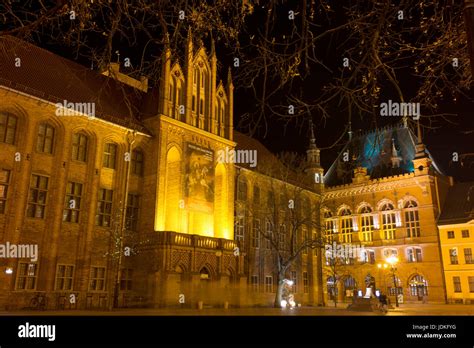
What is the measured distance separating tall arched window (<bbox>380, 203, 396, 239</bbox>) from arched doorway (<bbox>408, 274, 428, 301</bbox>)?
590 cm

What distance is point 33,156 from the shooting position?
82.5ft

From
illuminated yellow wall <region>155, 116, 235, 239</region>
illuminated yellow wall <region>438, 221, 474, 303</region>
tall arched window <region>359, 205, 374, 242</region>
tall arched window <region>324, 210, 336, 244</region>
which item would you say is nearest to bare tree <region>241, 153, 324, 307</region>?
illuminated yellow wall <region>155, 116, 235, 239</region>

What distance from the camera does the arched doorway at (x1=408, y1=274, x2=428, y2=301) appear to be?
5141 cm

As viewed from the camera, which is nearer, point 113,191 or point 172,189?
point 113,191

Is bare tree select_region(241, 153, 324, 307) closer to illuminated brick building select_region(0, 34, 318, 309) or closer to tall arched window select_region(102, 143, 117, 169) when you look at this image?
illuminated brick building select_region(0, 34, 318, 309)

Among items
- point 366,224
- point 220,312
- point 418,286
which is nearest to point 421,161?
point 366,224

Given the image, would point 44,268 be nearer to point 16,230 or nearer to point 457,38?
point 16,230

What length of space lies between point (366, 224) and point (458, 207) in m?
11.6

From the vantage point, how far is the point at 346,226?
202 feet

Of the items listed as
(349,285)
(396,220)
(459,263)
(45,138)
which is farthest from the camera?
(349,285)

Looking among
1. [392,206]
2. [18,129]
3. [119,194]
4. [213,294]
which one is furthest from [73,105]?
[392,206]

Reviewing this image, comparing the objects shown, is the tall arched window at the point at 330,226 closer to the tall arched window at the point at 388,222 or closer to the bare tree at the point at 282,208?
the tall arched window at the point at 388,222

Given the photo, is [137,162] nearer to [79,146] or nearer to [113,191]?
[113,191]

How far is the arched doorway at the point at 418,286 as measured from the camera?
51.4m
